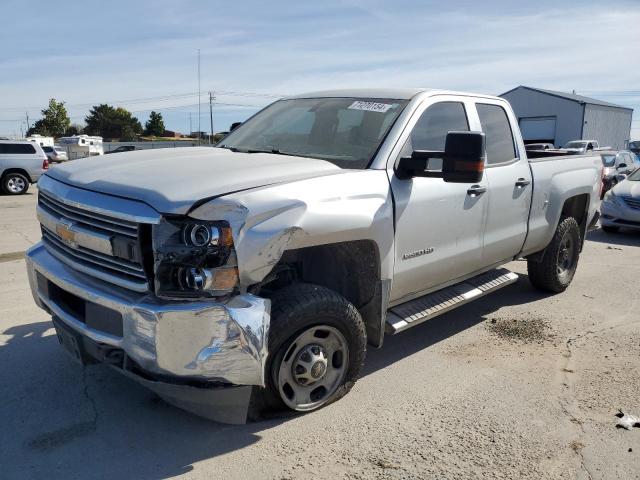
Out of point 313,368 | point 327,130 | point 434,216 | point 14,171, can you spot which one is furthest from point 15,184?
point 313,368

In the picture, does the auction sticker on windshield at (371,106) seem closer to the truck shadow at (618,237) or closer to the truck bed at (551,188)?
the truck bed at (551,188)

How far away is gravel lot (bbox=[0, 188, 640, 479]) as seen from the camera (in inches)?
115

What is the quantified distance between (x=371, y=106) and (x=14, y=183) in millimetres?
16402

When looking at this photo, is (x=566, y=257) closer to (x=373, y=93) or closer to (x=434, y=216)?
(x=434, y=216)

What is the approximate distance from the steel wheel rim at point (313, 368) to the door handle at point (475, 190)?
1.57m

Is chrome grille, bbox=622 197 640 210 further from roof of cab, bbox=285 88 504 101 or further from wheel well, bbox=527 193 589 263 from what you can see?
roof of cab, bbox=285 88 504 101

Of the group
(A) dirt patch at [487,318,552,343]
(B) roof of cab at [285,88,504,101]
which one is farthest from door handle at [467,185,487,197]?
(A) dirt patch at [487,318,552,343]

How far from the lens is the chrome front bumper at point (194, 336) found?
2.63 metres

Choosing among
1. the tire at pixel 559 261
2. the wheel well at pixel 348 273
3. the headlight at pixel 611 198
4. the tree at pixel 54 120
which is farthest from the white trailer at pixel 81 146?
the wheel well at pixel 348 273

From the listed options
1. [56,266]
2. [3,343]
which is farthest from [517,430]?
[3,343]

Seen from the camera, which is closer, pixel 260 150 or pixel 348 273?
pixel 348 273

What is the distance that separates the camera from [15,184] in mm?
17281

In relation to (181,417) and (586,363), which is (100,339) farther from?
(586,363)

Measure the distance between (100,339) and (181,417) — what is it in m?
0.79
